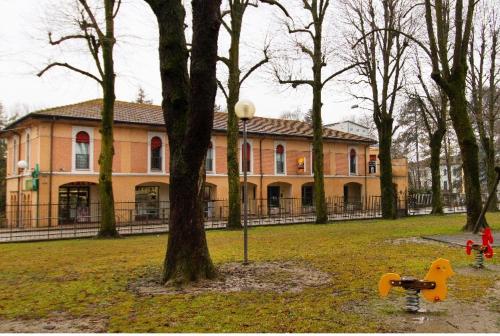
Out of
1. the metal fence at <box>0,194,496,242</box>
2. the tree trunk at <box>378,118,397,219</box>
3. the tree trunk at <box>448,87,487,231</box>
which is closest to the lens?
the tree trunk at <box>448,87,487,231</box>

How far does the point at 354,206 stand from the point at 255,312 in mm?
24503

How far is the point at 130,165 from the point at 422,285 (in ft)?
85.1

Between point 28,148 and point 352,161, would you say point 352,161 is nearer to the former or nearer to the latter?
point 352,161

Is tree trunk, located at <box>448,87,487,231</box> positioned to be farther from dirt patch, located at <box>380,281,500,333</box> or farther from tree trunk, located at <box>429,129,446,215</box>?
tree trunk, located at <box>429,129,446,215</box>

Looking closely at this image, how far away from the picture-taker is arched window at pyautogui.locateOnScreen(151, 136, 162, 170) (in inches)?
1179

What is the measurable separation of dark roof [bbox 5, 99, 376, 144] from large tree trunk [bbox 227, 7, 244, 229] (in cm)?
1092

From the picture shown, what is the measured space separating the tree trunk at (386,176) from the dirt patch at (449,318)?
20081 mm

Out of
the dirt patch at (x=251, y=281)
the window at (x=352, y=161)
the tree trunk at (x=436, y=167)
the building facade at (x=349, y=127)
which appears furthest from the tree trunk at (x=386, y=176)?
the building facade at (x=349, y=127)

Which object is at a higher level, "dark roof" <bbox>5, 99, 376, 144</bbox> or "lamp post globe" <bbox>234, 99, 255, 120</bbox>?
"dark roof" <bbox>5, 99, 376, 144</bbox>

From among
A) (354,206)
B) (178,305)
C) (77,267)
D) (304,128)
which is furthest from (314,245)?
(304,128)

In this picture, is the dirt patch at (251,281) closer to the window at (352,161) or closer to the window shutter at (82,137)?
the window shutter at (82,137)

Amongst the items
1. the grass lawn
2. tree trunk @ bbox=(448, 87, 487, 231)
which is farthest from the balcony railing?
tree trunk @ bbox=(448, 87, 487, 231)

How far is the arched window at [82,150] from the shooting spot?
1062 inches

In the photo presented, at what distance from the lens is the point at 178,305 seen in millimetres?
5348
